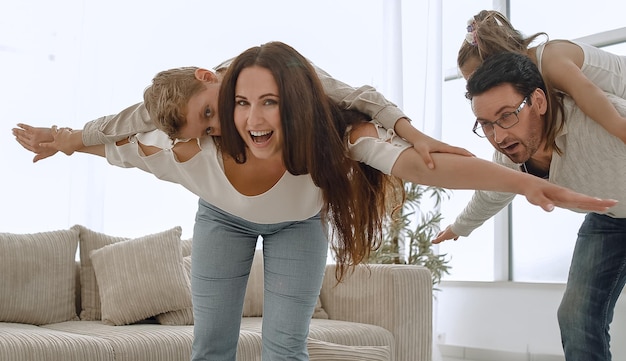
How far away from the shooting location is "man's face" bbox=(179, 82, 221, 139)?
197 centimetres

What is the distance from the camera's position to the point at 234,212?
2.12 m

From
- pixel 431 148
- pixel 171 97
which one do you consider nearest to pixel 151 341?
pixel 171 97

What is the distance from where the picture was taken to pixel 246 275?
2279 millimetres

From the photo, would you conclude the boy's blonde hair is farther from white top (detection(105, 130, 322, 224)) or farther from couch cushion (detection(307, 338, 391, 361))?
couch cushion (detection(307, 338, 391, 361))

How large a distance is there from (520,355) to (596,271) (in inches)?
116

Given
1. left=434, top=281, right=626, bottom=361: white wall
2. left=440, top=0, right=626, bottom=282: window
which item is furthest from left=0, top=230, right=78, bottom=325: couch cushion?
left=440, top=0, right=626, bottom=282: window

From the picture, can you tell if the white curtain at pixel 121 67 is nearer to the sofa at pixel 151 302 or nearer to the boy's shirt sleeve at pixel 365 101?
the sofa at pixel 151 302

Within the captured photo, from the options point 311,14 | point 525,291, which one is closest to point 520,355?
point 525,291

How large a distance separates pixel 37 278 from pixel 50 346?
0.73 m

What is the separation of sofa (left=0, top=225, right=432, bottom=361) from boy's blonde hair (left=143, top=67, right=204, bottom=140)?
1.35 m

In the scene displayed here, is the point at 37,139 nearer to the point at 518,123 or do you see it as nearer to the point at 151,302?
the point at 518,123

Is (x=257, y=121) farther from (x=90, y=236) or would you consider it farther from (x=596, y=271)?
(x=90, y=236)

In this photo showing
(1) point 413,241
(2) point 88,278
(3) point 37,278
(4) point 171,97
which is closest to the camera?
(4) point 171,97

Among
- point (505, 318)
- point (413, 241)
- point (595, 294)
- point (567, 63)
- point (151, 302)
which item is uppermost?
point (567, 63)
